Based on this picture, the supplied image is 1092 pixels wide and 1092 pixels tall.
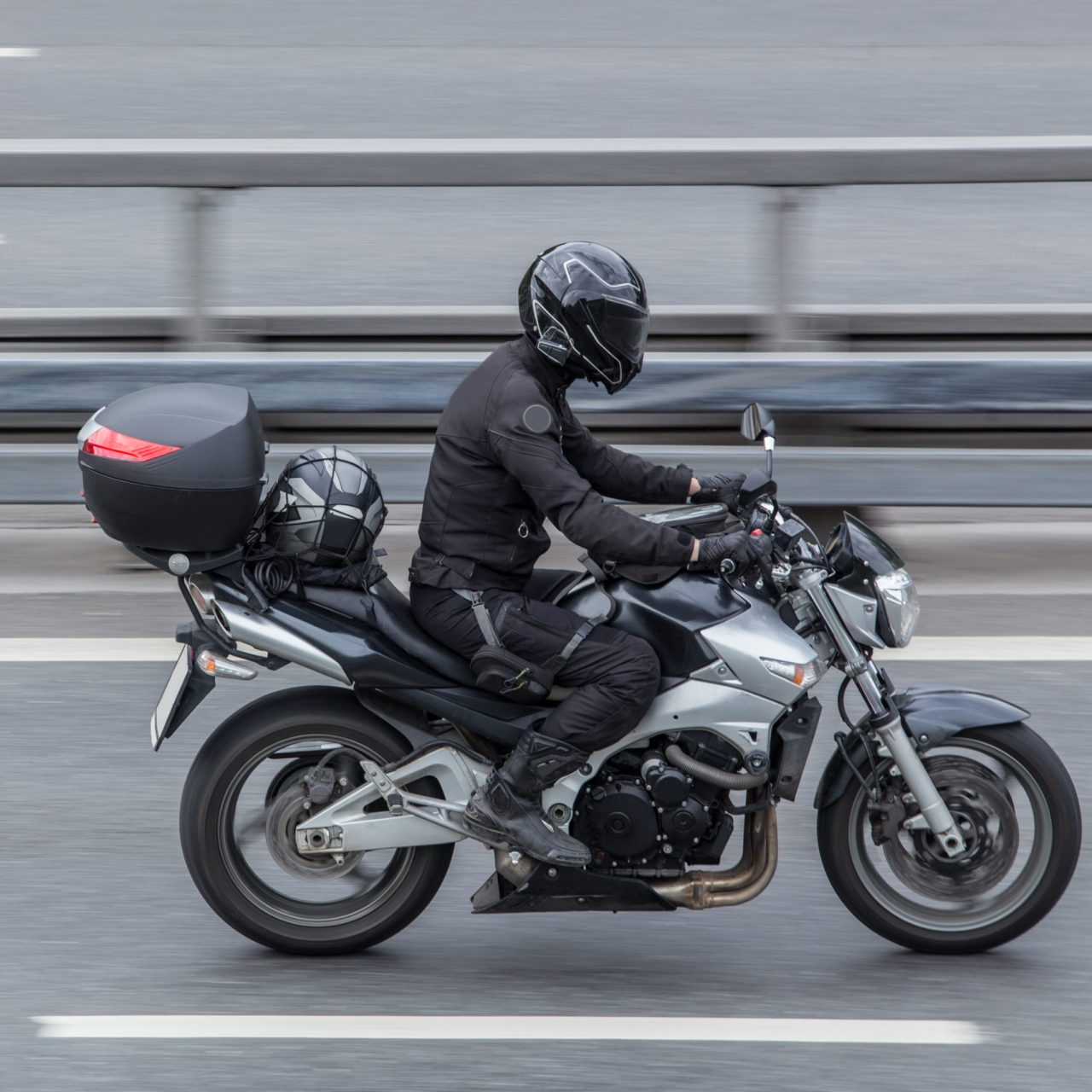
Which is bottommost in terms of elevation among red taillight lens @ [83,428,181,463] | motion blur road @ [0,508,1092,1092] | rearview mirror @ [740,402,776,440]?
motion blur road @ [0,508,1092,1092]

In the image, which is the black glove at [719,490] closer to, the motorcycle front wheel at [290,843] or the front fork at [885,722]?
the front fork at [885,722]

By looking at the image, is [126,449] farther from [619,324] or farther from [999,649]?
[999,649]

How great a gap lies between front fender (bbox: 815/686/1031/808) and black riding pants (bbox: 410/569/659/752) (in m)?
0.51

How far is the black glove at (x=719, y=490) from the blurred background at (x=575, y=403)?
1.10m

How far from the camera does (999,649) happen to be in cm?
648

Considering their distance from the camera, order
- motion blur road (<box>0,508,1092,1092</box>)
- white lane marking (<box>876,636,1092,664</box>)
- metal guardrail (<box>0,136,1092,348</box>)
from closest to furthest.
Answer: motion blur road (<box>0,508,1092,1092</box>) < white lane marking (<box>876,636,1092,664</box>) < metal guardrail (<box>0,136,1092,348</box>)

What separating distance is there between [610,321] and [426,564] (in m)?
0.73

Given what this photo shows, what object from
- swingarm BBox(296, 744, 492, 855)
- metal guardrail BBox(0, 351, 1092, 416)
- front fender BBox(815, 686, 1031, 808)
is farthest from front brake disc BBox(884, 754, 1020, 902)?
metal guardrail BBox(0, 351, 1092, 416)

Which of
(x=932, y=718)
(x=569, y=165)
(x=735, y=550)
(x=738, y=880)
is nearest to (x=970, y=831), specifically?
(x=932, y=718)

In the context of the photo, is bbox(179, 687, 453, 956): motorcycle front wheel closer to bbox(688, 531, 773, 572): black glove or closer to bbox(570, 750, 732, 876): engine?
bbox(570, 750, 732, 876): engine

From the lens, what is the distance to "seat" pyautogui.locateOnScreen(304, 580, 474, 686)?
435 cm
